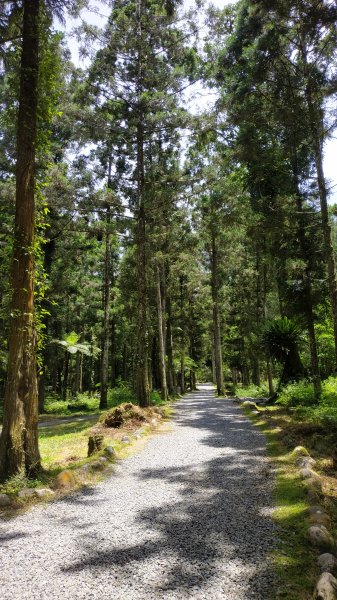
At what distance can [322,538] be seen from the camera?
328cm

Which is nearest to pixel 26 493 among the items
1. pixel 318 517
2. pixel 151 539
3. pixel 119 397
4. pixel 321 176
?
pixel 151 539

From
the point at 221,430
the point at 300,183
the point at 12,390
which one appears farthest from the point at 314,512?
the point at 300,183

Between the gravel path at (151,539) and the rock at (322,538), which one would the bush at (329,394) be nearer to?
the gravel path at (151,539)

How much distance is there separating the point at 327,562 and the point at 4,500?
3.47m

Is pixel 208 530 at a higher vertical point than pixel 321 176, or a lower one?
lower

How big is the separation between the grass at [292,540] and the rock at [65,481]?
259 cm

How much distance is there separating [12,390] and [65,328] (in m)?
30.1

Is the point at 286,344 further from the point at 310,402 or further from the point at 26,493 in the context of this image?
the point at 26,493

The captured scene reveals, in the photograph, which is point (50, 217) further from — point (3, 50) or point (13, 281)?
point (13, 281)

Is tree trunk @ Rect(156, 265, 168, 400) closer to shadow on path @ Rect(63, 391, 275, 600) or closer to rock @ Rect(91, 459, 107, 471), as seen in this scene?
shadow on path @ Rect(63, 391, 275, 600)

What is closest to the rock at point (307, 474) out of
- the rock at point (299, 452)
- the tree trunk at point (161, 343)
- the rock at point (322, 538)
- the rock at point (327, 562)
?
the rock at point (299, 452)

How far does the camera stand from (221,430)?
9.58 meters

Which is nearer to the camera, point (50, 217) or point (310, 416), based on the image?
point (310, 416)

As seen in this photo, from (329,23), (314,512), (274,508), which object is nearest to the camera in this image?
(314,512)
